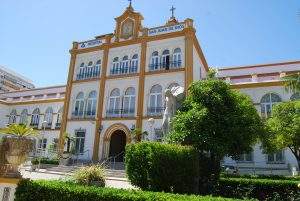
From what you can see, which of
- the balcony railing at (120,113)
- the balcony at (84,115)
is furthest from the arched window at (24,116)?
the balcony railing at (120,113)

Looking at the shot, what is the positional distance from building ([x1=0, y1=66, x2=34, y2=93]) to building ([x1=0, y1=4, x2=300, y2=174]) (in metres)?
52.1

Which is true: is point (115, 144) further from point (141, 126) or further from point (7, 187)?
point (7, 187)

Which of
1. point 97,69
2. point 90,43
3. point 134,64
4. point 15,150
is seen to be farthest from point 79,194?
point 90,43

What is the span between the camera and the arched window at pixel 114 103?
91.8 ft

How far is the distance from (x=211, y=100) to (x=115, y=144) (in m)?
14.9

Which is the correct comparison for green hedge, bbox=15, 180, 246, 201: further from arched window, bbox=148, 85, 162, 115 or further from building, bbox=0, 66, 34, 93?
building, bbox=0, 66, 34, 93

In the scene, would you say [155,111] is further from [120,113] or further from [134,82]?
[134,82]

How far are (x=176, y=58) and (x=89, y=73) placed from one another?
9.59 m

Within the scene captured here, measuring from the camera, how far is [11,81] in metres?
82.2

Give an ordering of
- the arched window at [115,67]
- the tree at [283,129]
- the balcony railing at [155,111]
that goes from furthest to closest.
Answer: the arched window at [115,67] < the balcony railing at [155,111] < the tree at [283,129]

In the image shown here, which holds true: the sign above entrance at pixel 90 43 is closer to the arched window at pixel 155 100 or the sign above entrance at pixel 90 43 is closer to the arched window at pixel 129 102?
the arched window at pixel 129 102

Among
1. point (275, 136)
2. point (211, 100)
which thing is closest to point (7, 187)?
point (211, 100)

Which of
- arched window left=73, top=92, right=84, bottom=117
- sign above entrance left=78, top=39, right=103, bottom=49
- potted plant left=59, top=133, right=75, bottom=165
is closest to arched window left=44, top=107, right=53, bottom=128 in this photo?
arched window left=73, top=92, right=84, bottom=117

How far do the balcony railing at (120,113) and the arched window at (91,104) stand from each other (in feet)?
5.84
